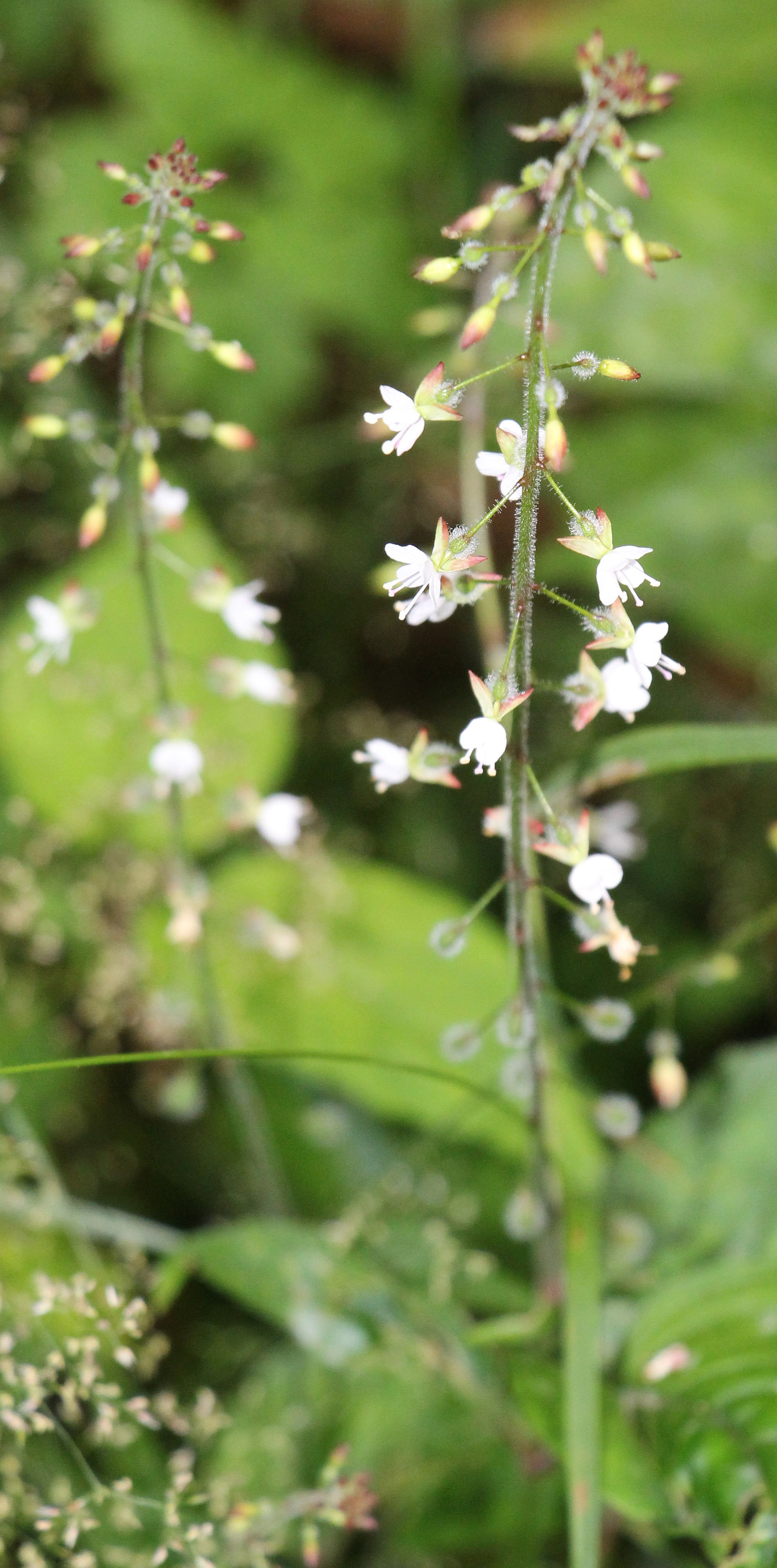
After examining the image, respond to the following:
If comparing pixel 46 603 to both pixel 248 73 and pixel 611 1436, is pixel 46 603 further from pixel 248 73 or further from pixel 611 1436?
pixel 248 73

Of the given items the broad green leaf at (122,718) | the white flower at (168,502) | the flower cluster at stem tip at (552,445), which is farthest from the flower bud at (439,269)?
the broad green leaf at (122,718)

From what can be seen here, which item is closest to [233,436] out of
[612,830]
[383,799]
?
[612,830]

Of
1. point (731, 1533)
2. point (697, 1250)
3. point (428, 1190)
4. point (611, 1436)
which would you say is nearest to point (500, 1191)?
point (428, 1190)

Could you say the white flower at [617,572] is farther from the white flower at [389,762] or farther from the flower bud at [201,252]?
the flower bud at [201,252]

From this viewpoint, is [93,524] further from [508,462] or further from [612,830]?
[612,830]

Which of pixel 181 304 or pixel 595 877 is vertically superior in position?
pixel 181 304

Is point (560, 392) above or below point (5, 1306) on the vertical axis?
above
